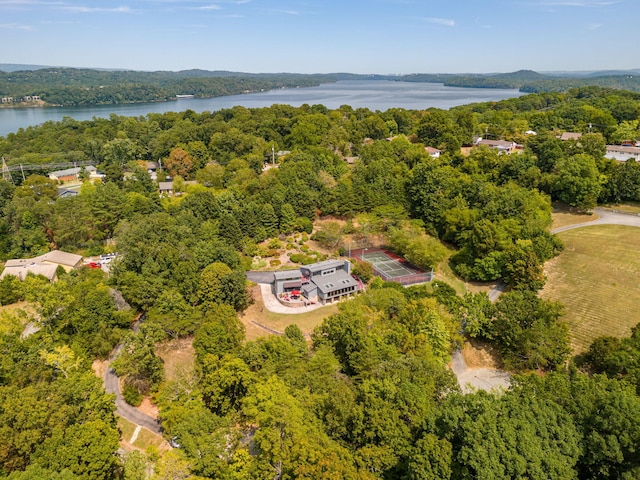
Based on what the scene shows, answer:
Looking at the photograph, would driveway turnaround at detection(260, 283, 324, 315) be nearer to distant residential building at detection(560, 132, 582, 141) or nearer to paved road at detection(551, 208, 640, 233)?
paved road at detection(551, 208, 640, 233)

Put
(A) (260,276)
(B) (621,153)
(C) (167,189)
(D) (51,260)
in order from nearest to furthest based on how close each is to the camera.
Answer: (A) (260,276)
(D) (51,260)
(B) (621,153)
(C) (167,189)

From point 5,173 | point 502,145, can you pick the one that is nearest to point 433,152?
point 502,145

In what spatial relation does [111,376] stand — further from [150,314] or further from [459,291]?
[459,291]

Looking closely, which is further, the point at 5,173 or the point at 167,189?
the point at 5,173

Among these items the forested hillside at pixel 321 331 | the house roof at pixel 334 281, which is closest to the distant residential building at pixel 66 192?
the forested hillside at pixel 321 331

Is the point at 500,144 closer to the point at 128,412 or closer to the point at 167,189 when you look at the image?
the point at 167,189
